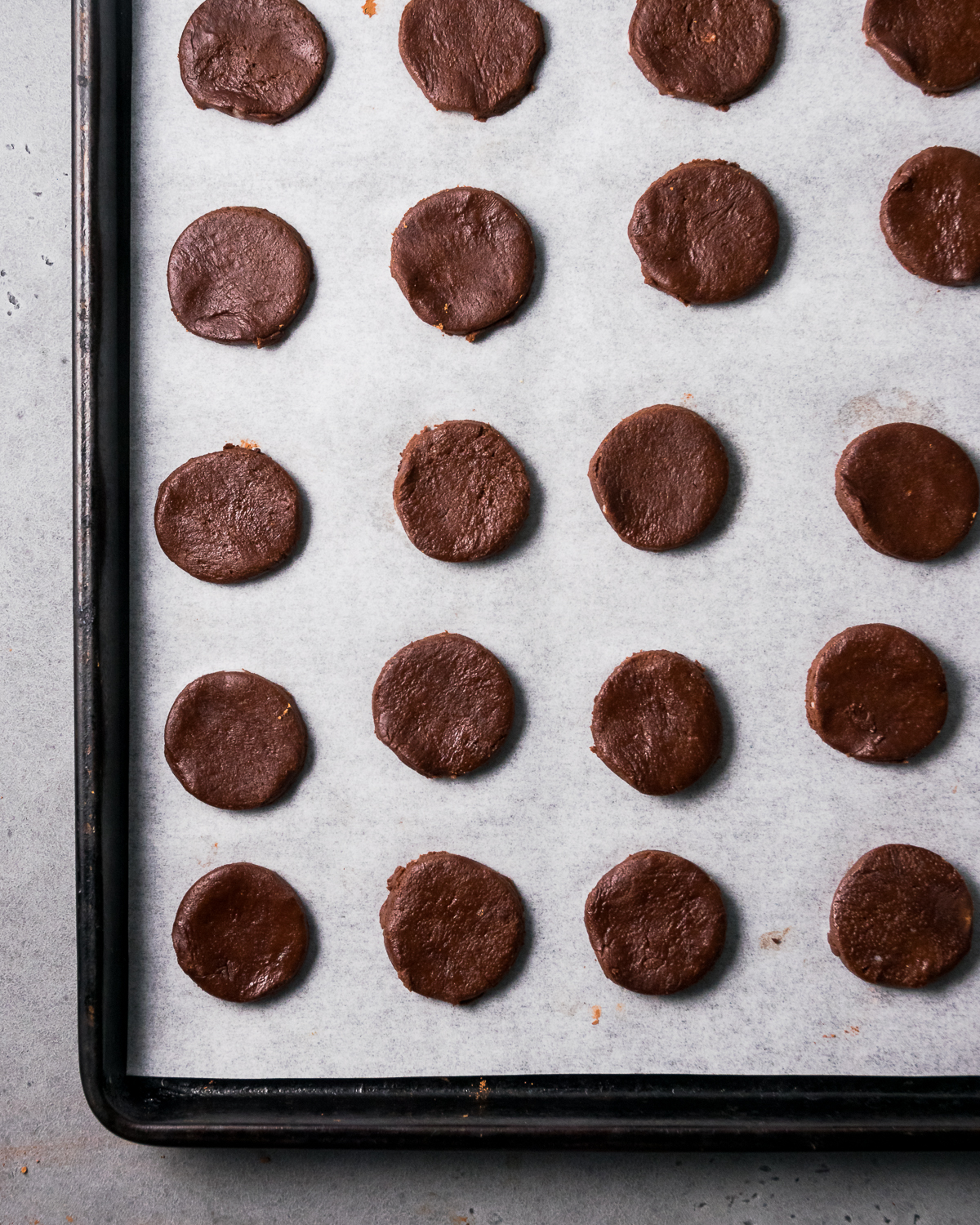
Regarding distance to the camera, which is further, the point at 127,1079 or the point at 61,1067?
the point at 61,1067

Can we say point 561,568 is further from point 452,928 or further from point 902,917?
point 902,917

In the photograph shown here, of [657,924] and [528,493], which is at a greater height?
[528,493]

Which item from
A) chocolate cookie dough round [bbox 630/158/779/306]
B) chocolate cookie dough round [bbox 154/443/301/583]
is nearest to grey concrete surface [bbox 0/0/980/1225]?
chocolate cookie dough round [bbox 154/443/301/583]

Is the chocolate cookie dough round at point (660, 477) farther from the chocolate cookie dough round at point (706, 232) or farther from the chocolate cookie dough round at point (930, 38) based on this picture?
the chocolate cookie dough round at point (930, 38)

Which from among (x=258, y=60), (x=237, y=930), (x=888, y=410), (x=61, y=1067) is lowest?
(x=61, y=1067)

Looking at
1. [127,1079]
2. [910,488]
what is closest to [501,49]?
[910,488]

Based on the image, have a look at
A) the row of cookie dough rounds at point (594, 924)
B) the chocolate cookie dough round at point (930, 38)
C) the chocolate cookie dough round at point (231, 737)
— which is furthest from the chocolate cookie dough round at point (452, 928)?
the chocolate cookie dough round at point (930, 38)
